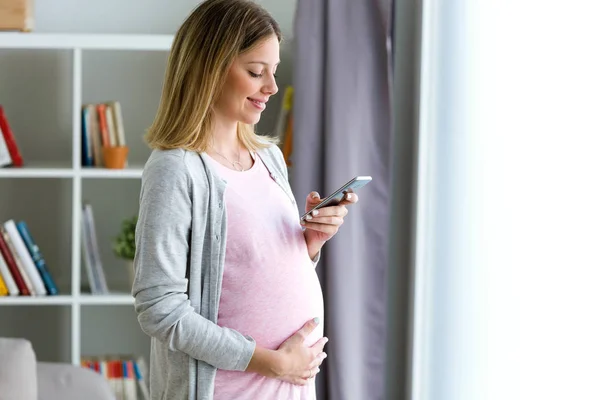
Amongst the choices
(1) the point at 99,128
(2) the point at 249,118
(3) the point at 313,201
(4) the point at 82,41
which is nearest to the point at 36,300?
(1) the point at 99,128

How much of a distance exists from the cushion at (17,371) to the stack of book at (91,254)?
2.17ft

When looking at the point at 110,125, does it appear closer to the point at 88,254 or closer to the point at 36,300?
the point at 88,254

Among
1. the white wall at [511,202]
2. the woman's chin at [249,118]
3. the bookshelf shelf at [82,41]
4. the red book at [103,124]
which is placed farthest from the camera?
the red book at [103,124]

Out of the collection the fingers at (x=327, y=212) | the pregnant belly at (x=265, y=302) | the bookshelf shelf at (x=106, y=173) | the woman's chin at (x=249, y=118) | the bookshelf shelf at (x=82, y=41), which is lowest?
the pregnant belly at (x=265, y=302)

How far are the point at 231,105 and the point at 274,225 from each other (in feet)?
0.64

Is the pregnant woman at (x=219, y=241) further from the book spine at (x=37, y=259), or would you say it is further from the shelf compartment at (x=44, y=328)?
the shelf compartment at (x=44, y=328)

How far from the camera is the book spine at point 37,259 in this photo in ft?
8.79

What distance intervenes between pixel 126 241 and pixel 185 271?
1.54m

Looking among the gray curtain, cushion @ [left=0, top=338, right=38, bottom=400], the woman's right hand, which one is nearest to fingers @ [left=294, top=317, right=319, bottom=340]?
the woman's right hand

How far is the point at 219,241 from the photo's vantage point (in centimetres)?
128

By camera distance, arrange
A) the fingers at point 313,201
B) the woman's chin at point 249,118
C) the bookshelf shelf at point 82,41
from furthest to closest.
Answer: the bookshelf shelf at point 82,41
the fingers at point 313,201
the woman's chin at point 249,118

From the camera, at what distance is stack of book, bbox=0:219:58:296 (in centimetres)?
265

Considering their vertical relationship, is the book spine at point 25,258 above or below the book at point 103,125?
below

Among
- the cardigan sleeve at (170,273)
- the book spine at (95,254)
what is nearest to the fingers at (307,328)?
the cardigan sleeve at (170,273)
